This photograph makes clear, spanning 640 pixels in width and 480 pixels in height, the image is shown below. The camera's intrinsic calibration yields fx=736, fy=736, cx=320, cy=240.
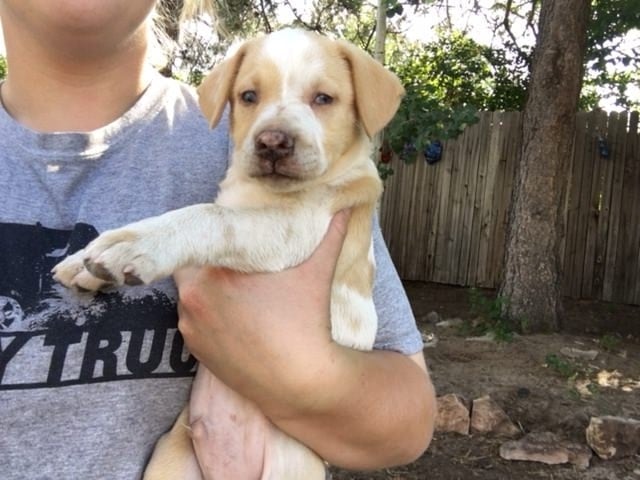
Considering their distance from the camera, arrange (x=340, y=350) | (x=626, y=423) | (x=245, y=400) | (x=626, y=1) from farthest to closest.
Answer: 1. (x=626, y=1)
2. (x=626, y=423)
3. (x=245, y=400)
4. (x=340, y=350)

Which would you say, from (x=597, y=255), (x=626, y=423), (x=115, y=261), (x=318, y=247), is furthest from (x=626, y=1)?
(x=115, y=261)

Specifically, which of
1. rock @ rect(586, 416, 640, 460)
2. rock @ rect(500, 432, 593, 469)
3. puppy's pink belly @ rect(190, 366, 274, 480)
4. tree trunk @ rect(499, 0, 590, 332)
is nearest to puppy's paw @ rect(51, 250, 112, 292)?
puppy's pink belly @ rect(190, 366, 274, 480)

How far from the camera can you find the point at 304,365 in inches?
66.2

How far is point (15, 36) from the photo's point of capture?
1.91 metres

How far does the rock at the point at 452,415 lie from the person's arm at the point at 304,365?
289 centimetres

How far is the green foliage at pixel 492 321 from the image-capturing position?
6331 mm

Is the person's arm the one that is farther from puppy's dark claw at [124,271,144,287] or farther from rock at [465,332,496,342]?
rock at [465,332,496,342]

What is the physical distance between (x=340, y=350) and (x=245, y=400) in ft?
1.04

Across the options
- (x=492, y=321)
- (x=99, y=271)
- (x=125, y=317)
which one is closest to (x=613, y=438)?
(x=492, y=321)

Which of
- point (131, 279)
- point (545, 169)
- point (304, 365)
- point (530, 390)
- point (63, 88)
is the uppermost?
point (545, 169)

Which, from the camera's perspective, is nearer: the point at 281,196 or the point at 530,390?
the point at 281,196

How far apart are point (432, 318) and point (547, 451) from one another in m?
2.99

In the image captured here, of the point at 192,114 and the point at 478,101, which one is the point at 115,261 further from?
the point at 478,101

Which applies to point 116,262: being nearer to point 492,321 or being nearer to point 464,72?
point 492,321
